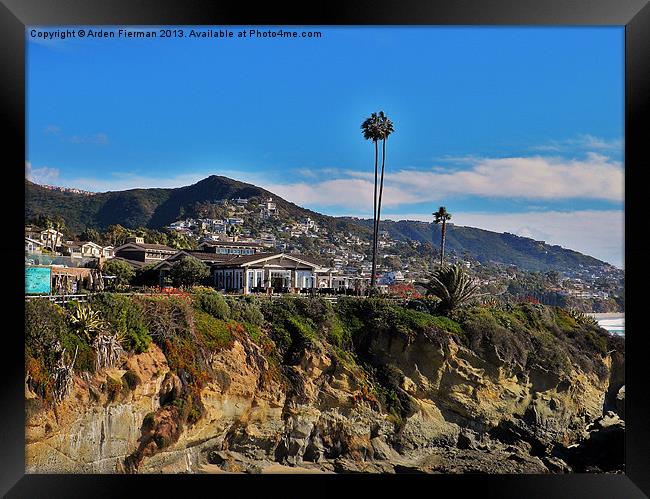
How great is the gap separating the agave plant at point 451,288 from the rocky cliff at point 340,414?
0.68m

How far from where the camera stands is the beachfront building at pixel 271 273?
32.7 ft

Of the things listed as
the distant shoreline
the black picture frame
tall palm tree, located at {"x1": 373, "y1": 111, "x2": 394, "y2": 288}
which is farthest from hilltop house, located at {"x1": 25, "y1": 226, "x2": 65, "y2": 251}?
the distant shoreline

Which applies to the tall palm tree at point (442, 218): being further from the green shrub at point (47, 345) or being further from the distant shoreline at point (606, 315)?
→ the green shrub at point (47, 345)

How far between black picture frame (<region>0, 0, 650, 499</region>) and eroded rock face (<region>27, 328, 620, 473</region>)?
1.68 metres

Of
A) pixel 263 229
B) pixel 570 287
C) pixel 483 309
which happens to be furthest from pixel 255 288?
pixel 570 287

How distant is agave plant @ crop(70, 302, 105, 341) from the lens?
22.7ft

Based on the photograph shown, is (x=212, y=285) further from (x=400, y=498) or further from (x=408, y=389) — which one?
(x=400, y=498)

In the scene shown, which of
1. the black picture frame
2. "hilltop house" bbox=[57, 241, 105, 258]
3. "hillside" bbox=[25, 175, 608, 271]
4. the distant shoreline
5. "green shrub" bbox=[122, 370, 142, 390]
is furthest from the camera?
the distant shoreline

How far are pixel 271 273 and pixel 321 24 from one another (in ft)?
20.3

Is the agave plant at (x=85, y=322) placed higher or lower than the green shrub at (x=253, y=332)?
higher

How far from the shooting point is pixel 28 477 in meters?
5.08

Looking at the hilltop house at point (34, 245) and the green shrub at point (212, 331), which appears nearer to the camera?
the green shrub at point (212, 331)

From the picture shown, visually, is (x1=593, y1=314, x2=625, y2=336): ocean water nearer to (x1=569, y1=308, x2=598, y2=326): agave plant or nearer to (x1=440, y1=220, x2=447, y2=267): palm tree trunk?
(x1=569, y1=308, x2=598, y2=326): agave plant

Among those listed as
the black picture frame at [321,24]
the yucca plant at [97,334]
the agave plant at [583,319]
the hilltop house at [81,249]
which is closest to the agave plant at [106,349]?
the yucca plant at [97,334]
